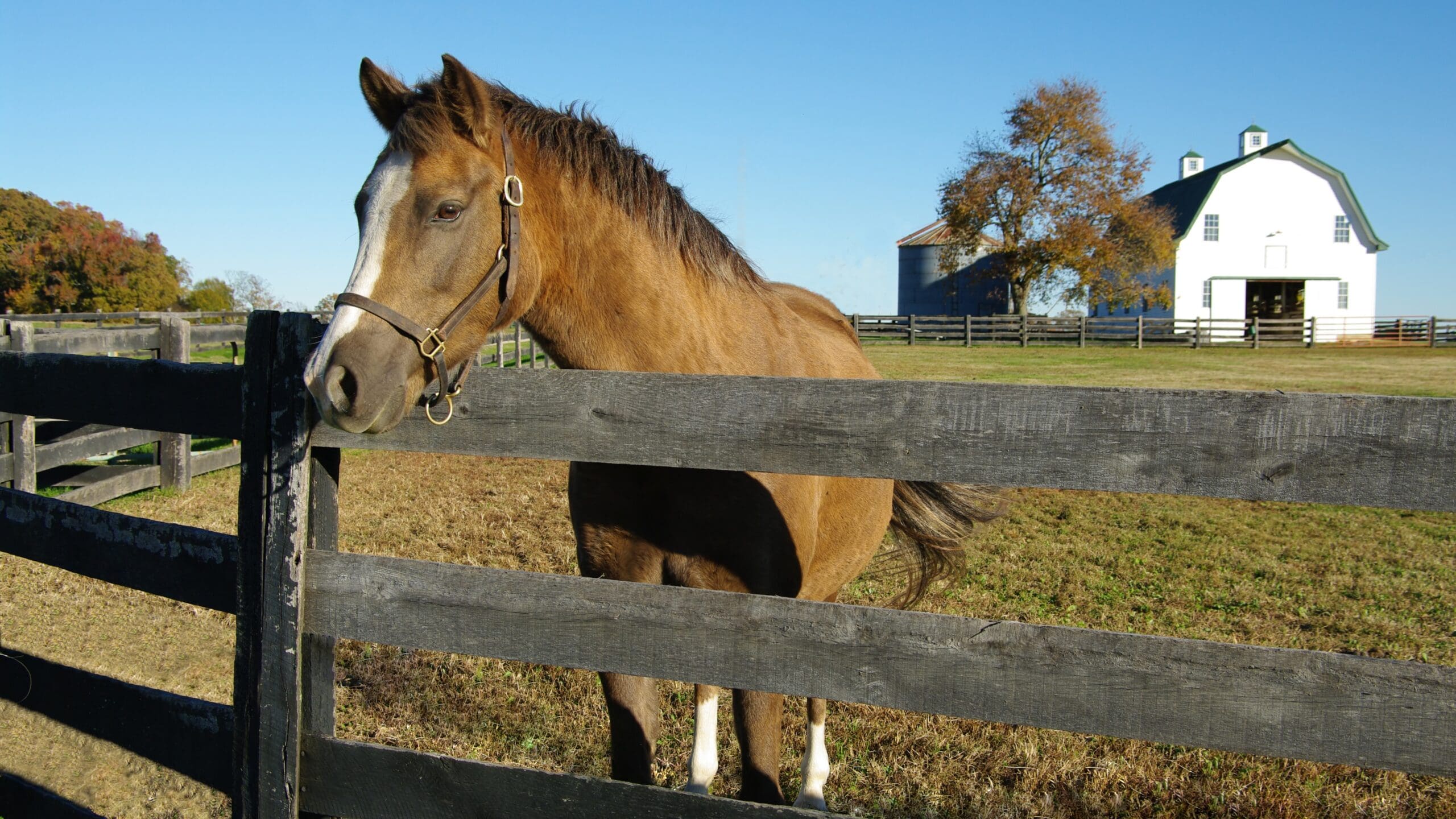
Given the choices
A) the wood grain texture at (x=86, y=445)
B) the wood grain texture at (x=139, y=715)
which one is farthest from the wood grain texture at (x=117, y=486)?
the wood grain texture at (x=139, y=715)

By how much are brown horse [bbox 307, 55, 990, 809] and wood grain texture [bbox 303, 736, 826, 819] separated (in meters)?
0.59

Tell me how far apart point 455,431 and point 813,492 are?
1120 mm

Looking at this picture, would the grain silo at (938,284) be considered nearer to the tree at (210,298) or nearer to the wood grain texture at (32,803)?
the tree at (210,298)

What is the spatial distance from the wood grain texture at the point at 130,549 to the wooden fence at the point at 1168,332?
112 feet

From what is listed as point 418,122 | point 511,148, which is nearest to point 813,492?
point 511,148

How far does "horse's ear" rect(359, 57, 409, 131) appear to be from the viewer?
2266 mm

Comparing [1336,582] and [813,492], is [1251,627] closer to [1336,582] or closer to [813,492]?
[1336,582]

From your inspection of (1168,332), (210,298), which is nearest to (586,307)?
(1168,332)

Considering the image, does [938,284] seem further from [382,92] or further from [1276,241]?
[382,92]

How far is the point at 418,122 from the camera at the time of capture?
2.08 meters

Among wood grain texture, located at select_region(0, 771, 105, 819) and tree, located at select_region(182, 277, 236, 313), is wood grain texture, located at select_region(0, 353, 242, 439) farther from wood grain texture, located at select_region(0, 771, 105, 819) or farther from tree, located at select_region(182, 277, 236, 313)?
tree, located at select_region(182, 277, 236, 313)

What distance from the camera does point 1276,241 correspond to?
4031 centimetres

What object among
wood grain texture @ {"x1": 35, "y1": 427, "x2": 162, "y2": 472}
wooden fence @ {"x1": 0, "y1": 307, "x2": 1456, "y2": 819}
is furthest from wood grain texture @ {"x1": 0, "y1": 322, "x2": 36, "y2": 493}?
wooden fence @ {"x1": 0, "y1": 307, "x2": 1456, "y2": 819}

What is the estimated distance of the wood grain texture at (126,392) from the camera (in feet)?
7.06
